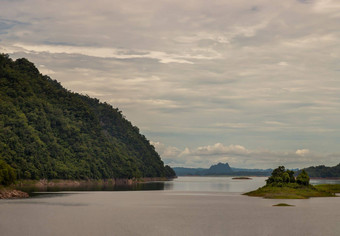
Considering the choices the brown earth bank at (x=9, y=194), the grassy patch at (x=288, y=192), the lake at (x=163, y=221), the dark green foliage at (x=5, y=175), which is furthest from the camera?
the grassy patch at (x=288, y=192)

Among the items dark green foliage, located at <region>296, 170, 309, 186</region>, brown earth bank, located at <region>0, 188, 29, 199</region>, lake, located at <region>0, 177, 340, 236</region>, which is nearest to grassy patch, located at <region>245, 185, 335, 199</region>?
dark green foliage, located at <region>296, 170, 309, 186</region>

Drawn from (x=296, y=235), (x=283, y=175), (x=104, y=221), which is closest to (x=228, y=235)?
(x=296, y=235)

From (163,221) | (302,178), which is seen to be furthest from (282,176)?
(163,221)

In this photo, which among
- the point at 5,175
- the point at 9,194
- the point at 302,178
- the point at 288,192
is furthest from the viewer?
the point at 302,178

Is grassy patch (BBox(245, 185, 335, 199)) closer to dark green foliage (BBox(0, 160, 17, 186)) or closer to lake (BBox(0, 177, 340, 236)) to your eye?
lake (BBox(0, 177, 340, 236))

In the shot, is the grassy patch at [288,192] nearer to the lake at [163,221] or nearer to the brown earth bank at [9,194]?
the lake at [163,221]

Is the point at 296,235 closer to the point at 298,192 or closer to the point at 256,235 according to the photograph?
the point at 256,235

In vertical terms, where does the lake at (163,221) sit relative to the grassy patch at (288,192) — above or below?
below

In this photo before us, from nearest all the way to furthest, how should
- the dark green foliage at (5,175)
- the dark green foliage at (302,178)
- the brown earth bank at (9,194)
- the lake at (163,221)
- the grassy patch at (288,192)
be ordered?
the lake at (163,221) → the brown earth bank at (9,194) → the dark green foliage at (5,175) → the grassy patch at (288,192) → the dark green foliage at (302,178)

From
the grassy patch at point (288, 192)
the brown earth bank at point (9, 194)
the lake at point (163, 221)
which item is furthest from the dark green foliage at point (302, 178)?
the brown earth bank at point (9, 194)

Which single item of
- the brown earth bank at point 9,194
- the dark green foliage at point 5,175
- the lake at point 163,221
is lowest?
the lake at point 163,221

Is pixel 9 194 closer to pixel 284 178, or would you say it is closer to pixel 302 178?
pixel 284 178

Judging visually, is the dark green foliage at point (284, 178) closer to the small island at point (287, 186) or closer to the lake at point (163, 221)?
the small island at point (287, 186)

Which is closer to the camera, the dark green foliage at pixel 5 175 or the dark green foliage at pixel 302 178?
the dark green foliage at pixel 5 175
